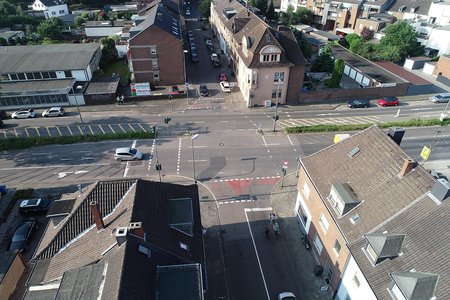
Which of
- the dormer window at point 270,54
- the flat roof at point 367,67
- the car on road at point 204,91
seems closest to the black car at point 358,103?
the flat roof at point 367,67

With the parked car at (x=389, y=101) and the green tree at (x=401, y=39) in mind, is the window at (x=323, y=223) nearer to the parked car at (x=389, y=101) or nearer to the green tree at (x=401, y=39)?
the parked car at (x=389, y=101)

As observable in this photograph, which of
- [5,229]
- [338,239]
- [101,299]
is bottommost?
[5,229]

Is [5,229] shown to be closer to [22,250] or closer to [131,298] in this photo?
[22,250]

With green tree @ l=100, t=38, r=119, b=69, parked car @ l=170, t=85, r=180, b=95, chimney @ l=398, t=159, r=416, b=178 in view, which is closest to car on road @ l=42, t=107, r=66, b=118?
parked car @ l=170, t=85, r=180, b=95

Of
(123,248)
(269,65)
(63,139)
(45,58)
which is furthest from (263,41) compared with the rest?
(45,58)

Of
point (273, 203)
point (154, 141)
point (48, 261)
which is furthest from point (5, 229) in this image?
point (273, 203)
